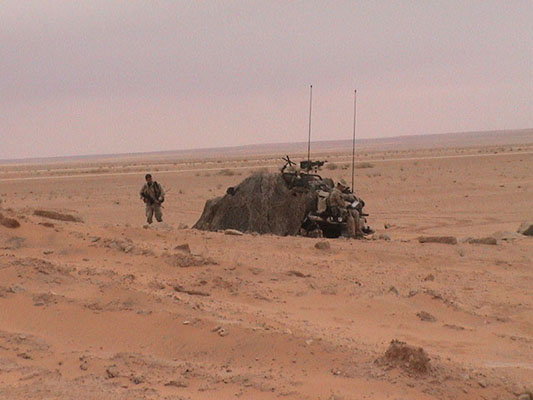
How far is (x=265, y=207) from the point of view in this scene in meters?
13.3

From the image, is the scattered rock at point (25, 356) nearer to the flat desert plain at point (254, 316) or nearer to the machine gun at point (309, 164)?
the flat desert plain at point (254, 316)

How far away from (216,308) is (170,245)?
3294 millimetres

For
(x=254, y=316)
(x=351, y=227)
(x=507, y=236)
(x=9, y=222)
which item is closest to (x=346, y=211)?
(x=351, y=227)

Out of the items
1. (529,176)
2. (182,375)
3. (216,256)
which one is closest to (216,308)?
(182,375)

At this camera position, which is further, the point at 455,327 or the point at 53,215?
the point at 53,215

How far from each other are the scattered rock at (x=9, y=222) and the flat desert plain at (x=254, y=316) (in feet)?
0.28

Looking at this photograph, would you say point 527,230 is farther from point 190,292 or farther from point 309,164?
point 190,292

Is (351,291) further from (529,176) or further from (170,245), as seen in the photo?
(529,176)

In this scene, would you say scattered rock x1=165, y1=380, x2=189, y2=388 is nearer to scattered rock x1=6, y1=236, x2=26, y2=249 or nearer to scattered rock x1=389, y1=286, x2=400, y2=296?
scattered rock x1=389, y1=286, x2=400, y2=296

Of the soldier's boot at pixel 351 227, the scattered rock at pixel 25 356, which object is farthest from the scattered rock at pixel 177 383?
the soldier's boot at pixel 351 227

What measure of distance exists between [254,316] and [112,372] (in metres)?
1.59

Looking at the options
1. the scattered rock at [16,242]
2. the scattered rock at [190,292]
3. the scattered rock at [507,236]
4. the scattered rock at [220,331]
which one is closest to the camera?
the scattered rock at [220,331]

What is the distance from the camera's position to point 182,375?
4973mm

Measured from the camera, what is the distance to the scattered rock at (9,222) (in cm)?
886
